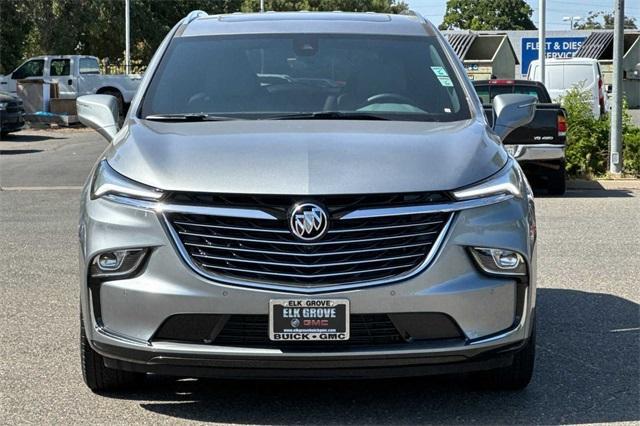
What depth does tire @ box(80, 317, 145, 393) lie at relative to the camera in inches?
210

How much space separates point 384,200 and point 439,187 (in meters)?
0.23

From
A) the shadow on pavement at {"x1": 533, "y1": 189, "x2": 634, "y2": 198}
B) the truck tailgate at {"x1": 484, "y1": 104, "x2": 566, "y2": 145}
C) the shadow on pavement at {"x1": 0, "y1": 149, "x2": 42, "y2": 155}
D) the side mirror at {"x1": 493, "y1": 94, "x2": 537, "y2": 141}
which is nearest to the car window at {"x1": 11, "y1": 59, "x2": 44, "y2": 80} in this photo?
the shadow on pavement at {"x1": 0, "y1": 149, "x2": 42, "y2": 155}

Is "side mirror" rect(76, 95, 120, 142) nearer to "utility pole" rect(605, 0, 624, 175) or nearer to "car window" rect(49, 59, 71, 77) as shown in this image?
"utility pole" rect(605, 0, 624, 175)

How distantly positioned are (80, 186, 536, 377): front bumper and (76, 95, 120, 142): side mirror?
4.73ft

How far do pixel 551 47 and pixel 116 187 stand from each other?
3587cm

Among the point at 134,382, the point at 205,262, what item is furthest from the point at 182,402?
the point at 205,262

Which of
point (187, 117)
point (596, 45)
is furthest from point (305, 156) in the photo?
point (596, 45)

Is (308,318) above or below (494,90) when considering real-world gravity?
below

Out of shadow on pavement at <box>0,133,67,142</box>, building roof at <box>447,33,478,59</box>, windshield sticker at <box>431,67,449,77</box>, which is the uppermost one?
building roof at <box>447,33,478,59</box>

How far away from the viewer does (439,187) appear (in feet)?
15.8

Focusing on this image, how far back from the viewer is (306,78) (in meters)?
6.17

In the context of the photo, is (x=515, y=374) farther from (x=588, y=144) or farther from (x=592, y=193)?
(x=588, y=144)

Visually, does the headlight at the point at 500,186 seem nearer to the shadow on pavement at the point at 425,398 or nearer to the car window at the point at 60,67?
the shadow on pavement at the point at 425,398

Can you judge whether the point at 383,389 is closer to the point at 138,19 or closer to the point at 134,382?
the point at 134,382
